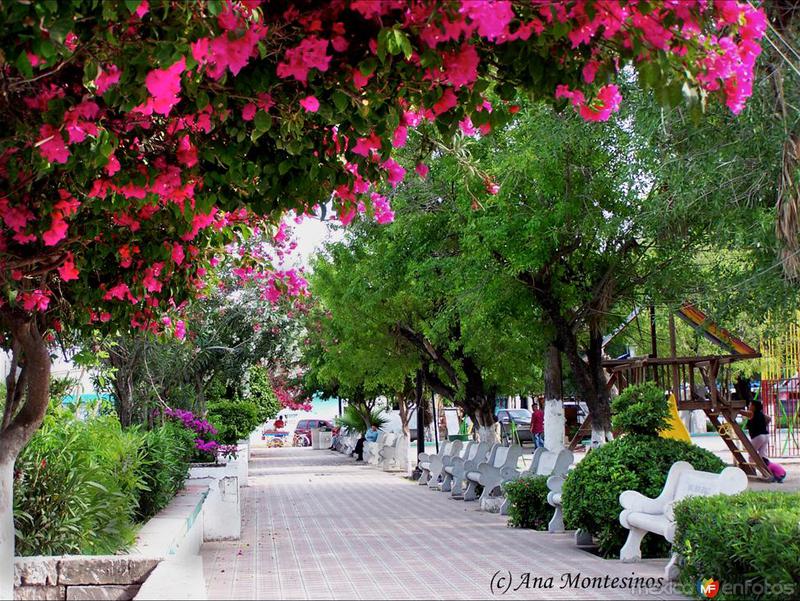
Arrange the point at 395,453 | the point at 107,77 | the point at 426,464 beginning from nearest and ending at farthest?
1. the point at 107,77
2. the point at 426,464
3. the point at 395,453

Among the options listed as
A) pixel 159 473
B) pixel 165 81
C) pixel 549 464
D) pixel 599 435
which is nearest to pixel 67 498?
pixel 159 473

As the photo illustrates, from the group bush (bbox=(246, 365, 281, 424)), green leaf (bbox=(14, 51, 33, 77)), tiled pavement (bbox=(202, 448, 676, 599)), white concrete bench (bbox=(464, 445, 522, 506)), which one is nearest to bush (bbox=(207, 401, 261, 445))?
bush (bbox=(246, 365, 281, 424))

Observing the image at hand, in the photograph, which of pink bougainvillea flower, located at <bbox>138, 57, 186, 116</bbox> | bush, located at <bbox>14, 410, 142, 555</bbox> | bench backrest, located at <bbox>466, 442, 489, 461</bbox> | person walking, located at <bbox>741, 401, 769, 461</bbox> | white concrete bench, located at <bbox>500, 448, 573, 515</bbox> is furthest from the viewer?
person walking, located at <bbox>741, 401, 769, 461</bbox>

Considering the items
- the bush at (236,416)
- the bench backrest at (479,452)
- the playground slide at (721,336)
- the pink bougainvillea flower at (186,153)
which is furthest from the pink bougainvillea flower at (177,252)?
the bush at (236,416)

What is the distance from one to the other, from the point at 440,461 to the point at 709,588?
14.5 meters

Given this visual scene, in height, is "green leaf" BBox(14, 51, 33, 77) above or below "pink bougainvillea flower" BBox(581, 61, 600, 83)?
below

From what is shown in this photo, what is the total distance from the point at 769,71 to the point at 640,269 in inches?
296

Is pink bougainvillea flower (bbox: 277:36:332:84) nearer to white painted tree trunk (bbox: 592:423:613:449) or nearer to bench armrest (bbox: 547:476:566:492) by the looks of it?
bench armrest (bbox: 547:476:566:492)

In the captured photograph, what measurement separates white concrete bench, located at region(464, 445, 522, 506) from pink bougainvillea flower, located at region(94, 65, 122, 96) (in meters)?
12.7

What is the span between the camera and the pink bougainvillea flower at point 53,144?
484 cm

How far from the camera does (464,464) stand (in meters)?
19.2

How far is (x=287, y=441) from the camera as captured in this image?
60188 millimetres

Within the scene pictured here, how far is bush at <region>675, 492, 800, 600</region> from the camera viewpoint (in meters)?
6.22

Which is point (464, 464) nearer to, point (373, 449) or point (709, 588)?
point (709, 588)
